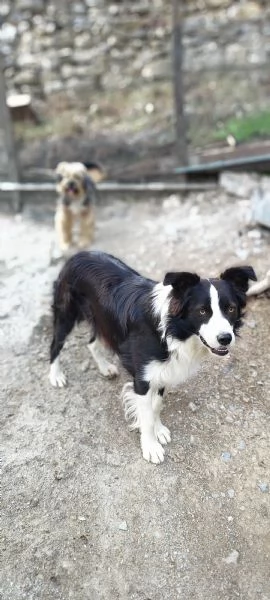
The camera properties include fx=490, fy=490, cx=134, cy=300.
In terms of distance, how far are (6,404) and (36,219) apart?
3558 mm

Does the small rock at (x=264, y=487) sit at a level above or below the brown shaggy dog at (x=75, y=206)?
below

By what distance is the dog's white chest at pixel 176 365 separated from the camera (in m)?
2.73

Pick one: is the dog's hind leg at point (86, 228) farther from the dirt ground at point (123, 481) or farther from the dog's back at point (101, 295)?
the dog's back at point (101, 295)

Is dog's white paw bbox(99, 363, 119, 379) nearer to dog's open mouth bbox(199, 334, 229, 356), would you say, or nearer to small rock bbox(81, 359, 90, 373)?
small rock bbox(81, 359, 90, 373)

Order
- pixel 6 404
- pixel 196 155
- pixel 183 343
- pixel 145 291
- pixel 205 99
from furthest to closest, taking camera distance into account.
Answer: pixel 205 99 → pixel 196 155 → pixel 6 404 → pixel 145 291 → pixel 183 343

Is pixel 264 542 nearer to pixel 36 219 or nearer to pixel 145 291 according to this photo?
pixel 145 291

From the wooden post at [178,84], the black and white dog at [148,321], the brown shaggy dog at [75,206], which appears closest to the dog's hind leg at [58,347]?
the black and white dog at [148,321]

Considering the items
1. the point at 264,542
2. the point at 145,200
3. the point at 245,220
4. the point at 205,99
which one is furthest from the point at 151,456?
the point at 205,99

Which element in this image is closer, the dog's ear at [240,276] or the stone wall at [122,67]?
the dog's ear at [240,276]

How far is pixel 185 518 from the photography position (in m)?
2.83

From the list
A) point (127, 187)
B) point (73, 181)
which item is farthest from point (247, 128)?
point (73, 181)

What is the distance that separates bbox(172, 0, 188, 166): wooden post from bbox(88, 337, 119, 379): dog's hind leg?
3.71 meters

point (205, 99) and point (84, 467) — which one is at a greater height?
point (205, 99)

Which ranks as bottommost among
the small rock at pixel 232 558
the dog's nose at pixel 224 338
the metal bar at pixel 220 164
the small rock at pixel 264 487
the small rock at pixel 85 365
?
the small rock at pixel 232 558
